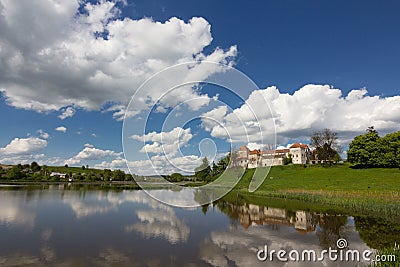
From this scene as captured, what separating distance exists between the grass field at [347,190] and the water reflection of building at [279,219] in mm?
5607

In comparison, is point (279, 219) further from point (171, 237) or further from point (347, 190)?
point (347, 190)

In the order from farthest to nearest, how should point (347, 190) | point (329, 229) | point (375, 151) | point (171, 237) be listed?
point (375, 151), point (347, 190), point (329, 229), point (171, 237)

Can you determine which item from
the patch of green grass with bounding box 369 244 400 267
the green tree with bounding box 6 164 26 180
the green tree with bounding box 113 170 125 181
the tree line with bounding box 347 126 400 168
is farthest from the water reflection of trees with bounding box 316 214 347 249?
the green tree with bounding box 113 170 125 181

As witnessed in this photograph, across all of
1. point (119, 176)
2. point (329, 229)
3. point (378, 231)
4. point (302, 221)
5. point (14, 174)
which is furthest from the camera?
point (119, 176)

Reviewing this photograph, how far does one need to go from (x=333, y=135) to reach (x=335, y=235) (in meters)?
57.5

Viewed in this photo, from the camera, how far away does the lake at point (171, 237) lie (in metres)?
11.9

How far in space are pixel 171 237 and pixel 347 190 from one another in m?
28.7

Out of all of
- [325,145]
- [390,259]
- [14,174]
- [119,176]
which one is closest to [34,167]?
[14,174]

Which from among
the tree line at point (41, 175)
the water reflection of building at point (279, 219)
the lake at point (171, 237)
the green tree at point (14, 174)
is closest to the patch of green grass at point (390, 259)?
the lake at point (171, 237)

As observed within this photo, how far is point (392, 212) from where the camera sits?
2195 centimetres

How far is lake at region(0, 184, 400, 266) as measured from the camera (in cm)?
1191

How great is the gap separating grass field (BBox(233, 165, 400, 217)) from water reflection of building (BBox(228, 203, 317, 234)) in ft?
18.4

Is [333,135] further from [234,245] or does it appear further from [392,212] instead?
[234,245]

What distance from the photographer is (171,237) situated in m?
16.1
